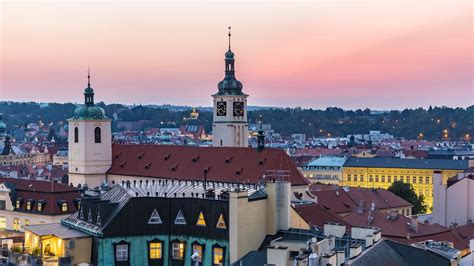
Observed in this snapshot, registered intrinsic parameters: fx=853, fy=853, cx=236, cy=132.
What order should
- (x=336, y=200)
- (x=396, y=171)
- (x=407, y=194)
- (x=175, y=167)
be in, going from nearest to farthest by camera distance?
(x=175, y=167) → (x=336, y=200) → (x=407, y=194) → (x=396, y=171)

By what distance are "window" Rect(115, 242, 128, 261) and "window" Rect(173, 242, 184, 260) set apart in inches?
99.7

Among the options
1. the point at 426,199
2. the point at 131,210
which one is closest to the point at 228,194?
the point at 131,210

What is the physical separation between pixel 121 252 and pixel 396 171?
107537 millimetres

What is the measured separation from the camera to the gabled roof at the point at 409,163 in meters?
138

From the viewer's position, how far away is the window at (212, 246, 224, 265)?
4269 centimetres

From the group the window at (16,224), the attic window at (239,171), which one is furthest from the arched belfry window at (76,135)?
the attic window at (239,171)

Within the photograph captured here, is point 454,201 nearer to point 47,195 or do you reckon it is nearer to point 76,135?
point 47,195

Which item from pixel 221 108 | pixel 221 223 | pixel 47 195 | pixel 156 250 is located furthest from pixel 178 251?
pixel 221 108

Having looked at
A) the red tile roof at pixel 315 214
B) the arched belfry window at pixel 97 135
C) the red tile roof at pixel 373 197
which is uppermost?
the arched belfry window at pixel 97 135

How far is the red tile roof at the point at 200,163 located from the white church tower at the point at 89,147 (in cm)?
146

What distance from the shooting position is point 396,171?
481 ft

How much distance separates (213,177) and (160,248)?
125 feet

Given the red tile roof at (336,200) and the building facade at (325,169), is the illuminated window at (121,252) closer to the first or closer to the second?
the red tile roof at (336,200)

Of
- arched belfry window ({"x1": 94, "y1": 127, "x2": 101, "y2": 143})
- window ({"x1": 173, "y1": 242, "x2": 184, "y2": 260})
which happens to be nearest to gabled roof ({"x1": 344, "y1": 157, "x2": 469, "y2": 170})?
arched belfry window ({"x1": 94, "y1": 127, "x2": 101, "y2": 143})
